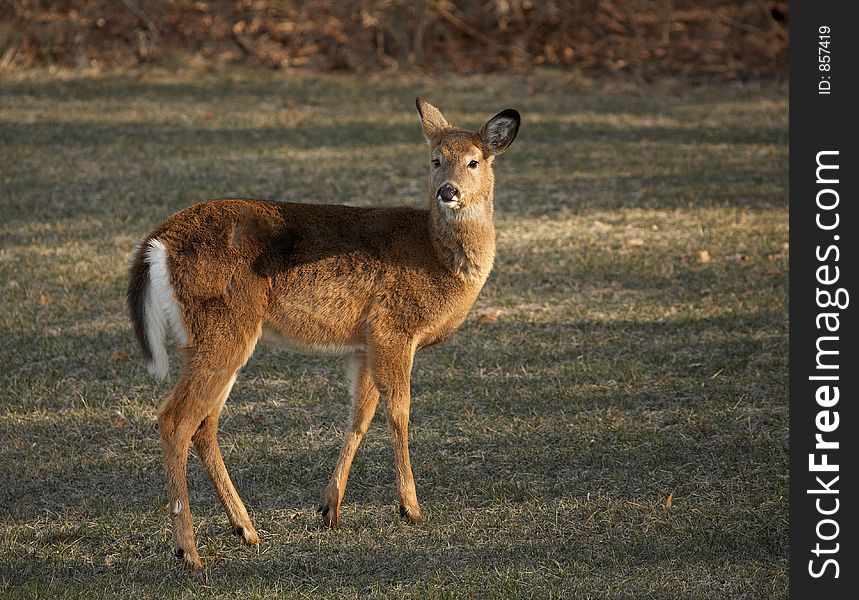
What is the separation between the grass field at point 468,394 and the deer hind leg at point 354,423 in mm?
153

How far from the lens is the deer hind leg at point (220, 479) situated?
475cm

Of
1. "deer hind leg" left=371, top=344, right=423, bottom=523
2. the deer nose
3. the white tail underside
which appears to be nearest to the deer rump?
the white tail underside

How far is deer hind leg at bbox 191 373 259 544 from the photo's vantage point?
475cm

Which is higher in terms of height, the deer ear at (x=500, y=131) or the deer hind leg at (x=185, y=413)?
the deer ear at (x=500, y=131)

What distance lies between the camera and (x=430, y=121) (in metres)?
5.29

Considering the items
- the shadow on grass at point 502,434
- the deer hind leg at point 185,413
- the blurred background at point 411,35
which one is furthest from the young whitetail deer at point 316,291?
the blurred background at point 411,35

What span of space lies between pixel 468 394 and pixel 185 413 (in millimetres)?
2297

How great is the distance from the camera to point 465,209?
5039 mm

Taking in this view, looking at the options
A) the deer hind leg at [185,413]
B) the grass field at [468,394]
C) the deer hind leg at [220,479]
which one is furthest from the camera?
the deer hind leg at [220,479]

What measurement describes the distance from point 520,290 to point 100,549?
13.7 ft

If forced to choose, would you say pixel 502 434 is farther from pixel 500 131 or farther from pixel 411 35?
pixel 411 35

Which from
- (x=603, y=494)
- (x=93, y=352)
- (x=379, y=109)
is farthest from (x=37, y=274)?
(x=379, y=109)

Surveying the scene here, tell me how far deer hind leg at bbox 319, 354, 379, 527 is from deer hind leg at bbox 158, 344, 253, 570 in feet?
2.18

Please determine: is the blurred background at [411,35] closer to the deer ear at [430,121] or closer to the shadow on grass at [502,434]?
the shadow on grass at [502,434]
